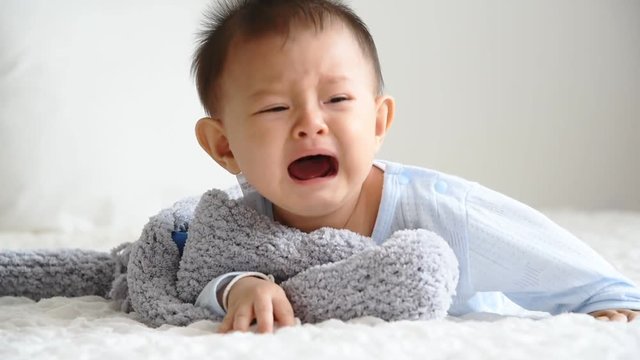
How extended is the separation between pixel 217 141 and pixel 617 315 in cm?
50

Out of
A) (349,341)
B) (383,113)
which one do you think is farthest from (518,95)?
(349,341)

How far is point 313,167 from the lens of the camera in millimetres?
982

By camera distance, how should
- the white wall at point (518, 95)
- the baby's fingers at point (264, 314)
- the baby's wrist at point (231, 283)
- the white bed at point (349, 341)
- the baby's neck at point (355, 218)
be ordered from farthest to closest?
the white wall at point (518, 95) → the baby's neck at point (355, 218) → the baby's wrist at point (231, 283) → the baby's fingers at point (264, 314) → the white bed at point (349, 341)

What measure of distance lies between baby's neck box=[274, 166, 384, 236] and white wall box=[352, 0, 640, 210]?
117cm

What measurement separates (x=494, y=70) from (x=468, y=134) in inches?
6.9

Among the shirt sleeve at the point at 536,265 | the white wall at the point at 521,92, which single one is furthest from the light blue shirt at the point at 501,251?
the white wall at the point at 521,92

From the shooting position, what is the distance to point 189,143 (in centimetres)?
197

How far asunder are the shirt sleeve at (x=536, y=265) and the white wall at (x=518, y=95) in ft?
3.99

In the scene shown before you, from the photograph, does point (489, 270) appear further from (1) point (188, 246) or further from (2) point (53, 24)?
(2) point (53, 24)

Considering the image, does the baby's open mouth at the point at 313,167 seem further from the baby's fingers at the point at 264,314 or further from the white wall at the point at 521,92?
the white wall at the point at 521,92

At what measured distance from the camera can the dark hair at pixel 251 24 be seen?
97 cm

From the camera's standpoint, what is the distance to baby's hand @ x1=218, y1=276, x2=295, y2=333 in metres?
0.82

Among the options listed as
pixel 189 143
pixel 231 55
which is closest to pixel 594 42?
pixel 189 143

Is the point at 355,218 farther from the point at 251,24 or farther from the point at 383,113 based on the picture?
the point at 251,24
